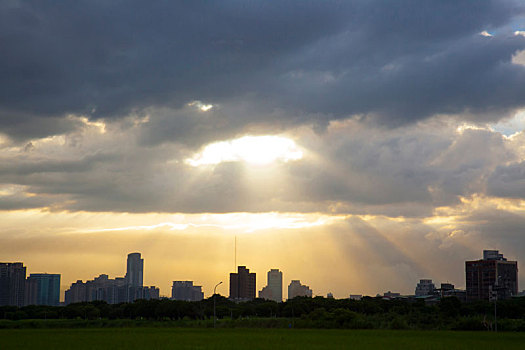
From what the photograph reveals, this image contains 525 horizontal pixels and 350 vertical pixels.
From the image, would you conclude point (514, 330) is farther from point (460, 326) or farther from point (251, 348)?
point (251, 348)

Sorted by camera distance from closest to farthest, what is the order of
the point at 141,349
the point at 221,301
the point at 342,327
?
the point at 141,349 < the point at 342,327 < the point at 221,301

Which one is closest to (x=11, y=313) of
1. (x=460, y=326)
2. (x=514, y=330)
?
(x=460, y=326)

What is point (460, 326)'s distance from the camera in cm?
9281

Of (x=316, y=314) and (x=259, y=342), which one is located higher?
(x=259, y=342)

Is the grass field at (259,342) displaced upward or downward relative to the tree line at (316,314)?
upward

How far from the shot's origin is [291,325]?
9738 cm

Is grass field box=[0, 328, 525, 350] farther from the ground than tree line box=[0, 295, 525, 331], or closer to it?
farther from the ground

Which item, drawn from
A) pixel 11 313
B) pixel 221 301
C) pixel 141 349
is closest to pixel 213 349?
pixel 141 349

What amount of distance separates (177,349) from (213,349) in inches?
117

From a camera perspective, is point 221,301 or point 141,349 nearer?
point 141,349

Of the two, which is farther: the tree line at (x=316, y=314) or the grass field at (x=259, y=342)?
the tree line at (x=316, y=314)

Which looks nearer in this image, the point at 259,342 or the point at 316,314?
the point at 259,342

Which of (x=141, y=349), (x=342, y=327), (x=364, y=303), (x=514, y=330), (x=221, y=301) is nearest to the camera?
(x=141, y=349)

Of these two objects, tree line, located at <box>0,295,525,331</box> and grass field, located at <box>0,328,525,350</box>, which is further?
tree line, located at <box>0,295,525,331</box>
